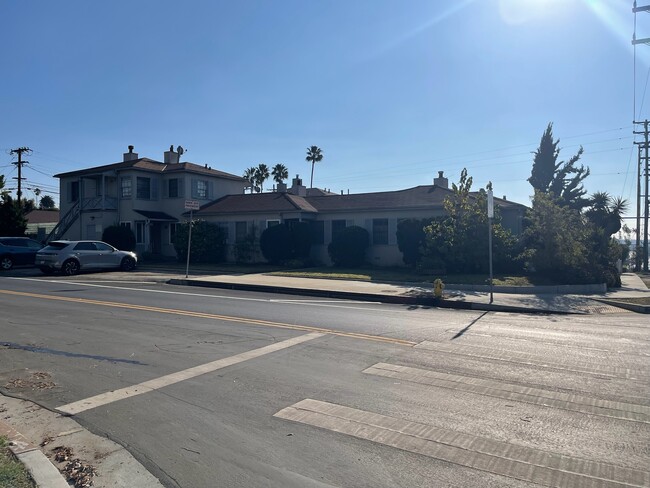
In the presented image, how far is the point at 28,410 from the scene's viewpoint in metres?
5.70

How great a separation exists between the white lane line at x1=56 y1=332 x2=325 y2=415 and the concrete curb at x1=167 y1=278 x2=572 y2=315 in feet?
22.9

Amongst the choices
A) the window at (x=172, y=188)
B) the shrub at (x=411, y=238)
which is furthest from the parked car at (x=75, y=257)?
the shrub at (x=411, y=238)

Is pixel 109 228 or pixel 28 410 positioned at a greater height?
pixel 109 228

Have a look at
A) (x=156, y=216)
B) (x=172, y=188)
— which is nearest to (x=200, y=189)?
(x=172, y=188)

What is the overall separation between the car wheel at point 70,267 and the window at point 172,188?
37.4 ft

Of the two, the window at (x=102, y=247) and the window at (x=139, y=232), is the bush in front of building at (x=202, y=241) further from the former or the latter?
the window at (x=102, y=247)

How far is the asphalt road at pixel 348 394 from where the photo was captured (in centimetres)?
431

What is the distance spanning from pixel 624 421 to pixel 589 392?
0.97 metres

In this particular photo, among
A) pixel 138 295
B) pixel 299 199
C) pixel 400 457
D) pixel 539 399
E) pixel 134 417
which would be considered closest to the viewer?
pixel 400 457

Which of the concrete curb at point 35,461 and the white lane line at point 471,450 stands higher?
the white lane line at point 471,450

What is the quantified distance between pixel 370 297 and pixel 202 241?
53.9ft

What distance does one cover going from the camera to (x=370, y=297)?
52.7 ft

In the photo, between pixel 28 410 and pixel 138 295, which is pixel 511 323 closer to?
pixel 28 410

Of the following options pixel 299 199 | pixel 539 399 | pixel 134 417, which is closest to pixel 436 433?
pixel 539 399
